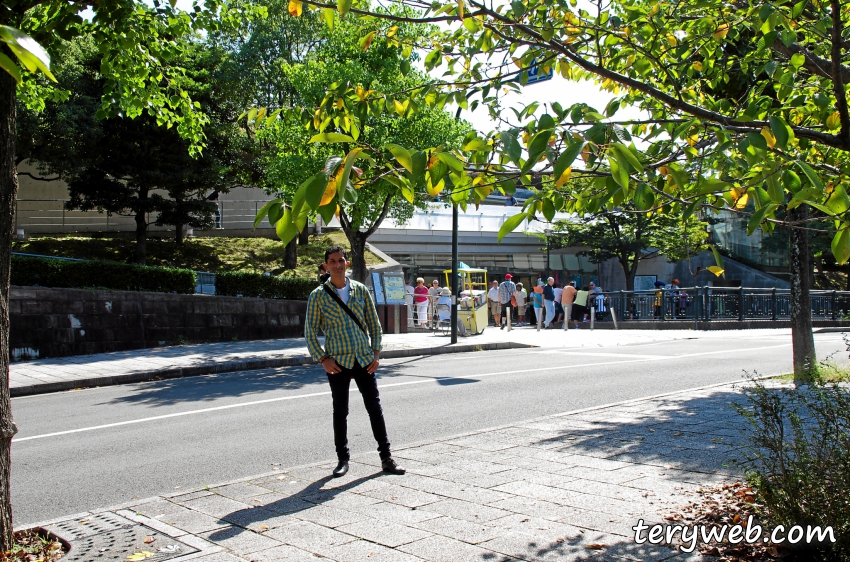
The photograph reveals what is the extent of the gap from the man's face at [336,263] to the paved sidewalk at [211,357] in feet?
27.4

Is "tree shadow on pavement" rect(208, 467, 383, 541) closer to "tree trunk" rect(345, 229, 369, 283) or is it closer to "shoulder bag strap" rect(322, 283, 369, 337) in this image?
"shoulder bag strap" rect(322, 283, 369, 337)

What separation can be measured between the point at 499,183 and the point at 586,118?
0.66 m

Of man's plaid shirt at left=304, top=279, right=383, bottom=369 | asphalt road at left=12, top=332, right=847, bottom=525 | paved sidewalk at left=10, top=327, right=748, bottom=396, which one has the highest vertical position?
man's plaid shirt at left=304, top=279, right=383, bottom=369

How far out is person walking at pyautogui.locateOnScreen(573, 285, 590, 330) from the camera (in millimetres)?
27620

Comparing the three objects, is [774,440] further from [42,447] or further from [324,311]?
[42,447]

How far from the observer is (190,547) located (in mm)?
4133

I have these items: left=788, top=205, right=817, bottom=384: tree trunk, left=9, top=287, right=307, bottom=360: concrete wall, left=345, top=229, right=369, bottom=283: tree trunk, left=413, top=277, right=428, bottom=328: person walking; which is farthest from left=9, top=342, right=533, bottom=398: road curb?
left=788, top=205, right=817, bottom=384: tree trunk

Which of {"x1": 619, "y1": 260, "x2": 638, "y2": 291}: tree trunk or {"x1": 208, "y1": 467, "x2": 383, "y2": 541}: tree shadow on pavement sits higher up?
{"x1": 619, "y1": 260, "x2": 638, "y2": 291}: tree trunk

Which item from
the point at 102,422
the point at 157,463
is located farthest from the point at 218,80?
the point at 157,463

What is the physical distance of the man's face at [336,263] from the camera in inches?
237

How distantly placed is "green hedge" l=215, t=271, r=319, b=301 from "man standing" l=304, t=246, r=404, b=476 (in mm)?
14888

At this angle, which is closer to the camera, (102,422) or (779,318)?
(102,422)

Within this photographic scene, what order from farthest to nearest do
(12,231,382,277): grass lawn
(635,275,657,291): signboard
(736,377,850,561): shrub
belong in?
(635,275,657,291): signboard < (12,231,382,277): grass lawn < (736,377,850,561): shrub

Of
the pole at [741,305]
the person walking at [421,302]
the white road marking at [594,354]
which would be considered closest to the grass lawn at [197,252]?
the person walking at [421,302]
